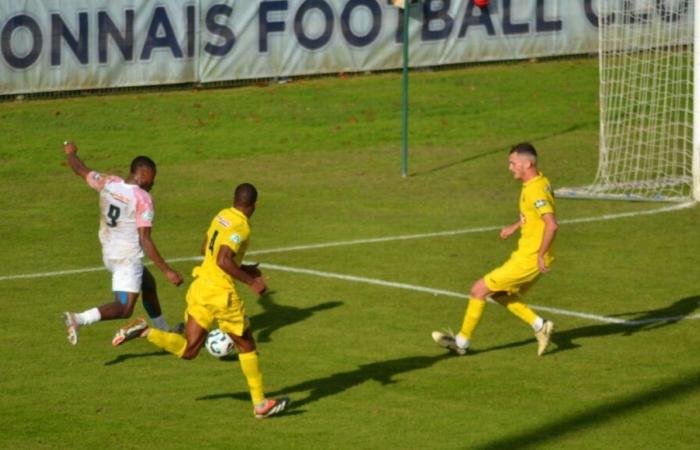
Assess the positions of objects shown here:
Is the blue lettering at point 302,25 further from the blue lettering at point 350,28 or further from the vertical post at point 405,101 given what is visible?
the vertical post at point 405,101

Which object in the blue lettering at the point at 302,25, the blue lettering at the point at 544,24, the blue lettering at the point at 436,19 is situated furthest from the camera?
the blue lettering at the point at 544,24

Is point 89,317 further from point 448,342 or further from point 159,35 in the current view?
point 159,35

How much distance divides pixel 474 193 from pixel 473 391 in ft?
33.6

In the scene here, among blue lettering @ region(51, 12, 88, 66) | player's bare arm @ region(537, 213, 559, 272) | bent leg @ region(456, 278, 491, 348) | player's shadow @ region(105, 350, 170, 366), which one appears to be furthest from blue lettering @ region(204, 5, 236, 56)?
player's bare arm @ region(537, 213, 559, 272)

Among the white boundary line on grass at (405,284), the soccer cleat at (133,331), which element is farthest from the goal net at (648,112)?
the soccer cleat at (133,331)

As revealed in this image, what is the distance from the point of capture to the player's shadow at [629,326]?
14414mm

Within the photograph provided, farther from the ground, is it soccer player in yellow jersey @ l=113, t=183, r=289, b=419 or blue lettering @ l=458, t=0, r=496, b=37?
blue lettering @ l=458, t=0, r=496, b=37

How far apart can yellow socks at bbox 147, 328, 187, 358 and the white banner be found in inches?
670

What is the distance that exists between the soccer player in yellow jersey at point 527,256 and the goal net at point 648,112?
8343 mm

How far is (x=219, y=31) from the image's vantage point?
101 feet

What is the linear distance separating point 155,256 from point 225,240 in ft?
4.76

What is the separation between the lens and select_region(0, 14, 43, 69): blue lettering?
28297 mm

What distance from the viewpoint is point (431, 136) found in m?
27.6

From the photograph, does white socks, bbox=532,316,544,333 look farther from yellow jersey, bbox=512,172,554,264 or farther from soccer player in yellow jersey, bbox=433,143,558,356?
yellow jersey, bbox=512,172,554,264
